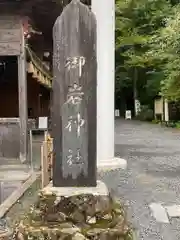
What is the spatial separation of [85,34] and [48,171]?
2999mm

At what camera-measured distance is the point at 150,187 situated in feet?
27.6

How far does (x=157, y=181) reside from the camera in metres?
9.08

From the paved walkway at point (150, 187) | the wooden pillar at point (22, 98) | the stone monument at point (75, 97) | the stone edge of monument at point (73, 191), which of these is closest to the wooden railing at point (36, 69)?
the wooden pillar at point (22, 98)

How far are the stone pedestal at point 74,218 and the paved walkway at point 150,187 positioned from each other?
73 centimetres

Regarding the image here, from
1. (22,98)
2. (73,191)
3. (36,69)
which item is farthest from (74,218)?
(36,69)

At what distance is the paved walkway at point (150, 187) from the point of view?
5.77 m

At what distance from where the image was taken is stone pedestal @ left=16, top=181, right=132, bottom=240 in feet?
15.2

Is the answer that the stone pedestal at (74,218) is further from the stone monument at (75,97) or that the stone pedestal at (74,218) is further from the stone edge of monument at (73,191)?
the stone monument at (75,97)

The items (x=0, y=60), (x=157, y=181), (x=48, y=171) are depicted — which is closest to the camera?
(x=48, y=171)

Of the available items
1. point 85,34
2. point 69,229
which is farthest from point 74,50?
point 69,229

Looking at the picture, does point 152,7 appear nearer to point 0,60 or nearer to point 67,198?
point 0,60

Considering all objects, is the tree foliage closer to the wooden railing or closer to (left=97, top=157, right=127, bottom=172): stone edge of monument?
the wooden railing

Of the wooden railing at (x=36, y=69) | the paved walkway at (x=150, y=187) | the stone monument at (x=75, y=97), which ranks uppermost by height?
the wooden railing at (x=36, y=69)

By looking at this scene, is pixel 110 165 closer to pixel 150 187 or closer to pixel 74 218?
pixel 150 187
